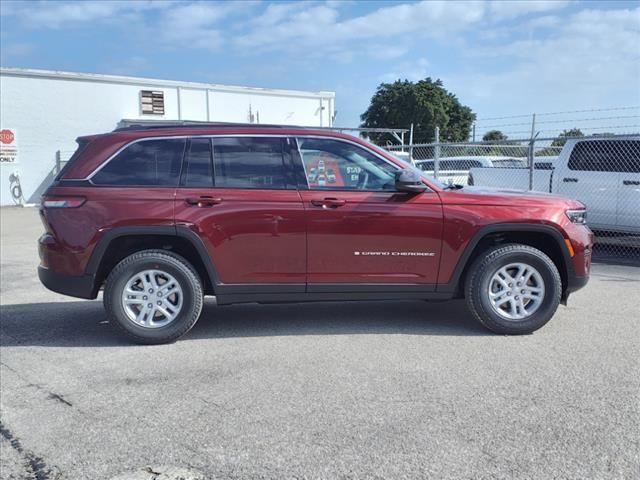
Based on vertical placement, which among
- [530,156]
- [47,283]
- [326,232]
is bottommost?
[47,283]

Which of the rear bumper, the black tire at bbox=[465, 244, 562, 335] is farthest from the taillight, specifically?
the black tire at bbox=[465, 244, 562, 335]

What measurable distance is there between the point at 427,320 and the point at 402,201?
136cm

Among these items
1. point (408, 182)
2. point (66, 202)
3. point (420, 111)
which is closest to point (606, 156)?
point (408, 182)

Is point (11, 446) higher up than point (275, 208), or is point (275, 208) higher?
point (275, 208)

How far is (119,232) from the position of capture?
200 inches

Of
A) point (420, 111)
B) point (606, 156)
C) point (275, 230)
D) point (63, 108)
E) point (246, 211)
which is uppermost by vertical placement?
point (420, 111)

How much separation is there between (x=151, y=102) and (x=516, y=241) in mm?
22755

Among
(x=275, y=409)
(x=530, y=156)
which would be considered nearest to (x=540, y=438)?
(x=275, y=409)

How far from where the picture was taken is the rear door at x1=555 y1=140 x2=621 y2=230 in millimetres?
9609

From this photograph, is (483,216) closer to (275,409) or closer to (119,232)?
(275,409)

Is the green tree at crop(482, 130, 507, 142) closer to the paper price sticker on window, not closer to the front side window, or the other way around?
the front side window

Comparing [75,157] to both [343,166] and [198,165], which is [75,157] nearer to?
[198,165]

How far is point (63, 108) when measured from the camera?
23.8 meters

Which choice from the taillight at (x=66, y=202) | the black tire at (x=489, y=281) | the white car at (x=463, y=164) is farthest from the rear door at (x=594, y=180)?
the taillight at (x=66, y=202)
